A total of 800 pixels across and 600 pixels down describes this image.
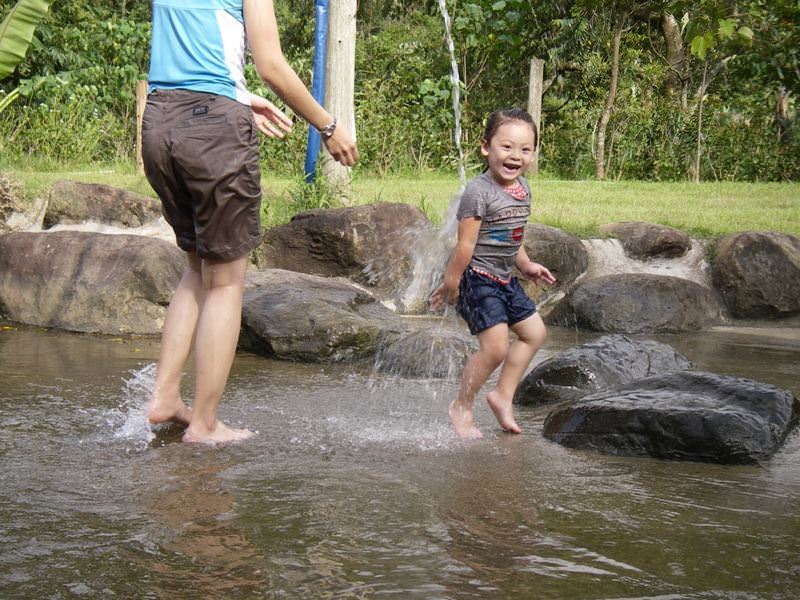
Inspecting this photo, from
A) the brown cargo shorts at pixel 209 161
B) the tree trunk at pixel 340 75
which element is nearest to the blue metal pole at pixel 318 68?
the tree trunk at pixel 340 75

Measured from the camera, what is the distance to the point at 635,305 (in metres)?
8.12

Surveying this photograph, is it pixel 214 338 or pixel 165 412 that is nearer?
pixel 214 338

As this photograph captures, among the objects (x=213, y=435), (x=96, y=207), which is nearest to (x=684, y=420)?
(x=213, y=435)

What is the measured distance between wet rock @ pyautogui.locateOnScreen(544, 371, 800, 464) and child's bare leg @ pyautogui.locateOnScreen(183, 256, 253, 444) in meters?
1.42

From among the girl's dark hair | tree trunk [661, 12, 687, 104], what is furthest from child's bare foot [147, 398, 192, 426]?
tree trunk [661, 12, 687, 104]

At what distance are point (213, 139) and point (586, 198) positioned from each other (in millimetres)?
8967

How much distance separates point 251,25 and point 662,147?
47.0 feet

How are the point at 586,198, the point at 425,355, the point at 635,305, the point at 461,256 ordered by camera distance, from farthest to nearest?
the point at 586,198
the point at 635,305
the point at 425,355
the point at 461,256

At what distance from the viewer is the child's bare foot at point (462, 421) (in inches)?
179

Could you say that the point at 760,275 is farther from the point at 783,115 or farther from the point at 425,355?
the point at 783,115

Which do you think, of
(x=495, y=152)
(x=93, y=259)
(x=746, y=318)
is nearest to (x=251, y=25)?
(x=495, y=152)

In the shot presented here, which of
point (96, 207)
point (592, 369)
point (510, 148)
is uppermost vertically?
point (510, 148)

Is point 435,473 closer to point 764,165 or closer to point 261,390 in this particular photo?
point 261,390

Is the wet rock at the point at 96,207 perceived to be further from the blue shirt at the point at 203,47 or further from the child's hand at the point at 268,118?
the blue shirt at the point at 203,47
